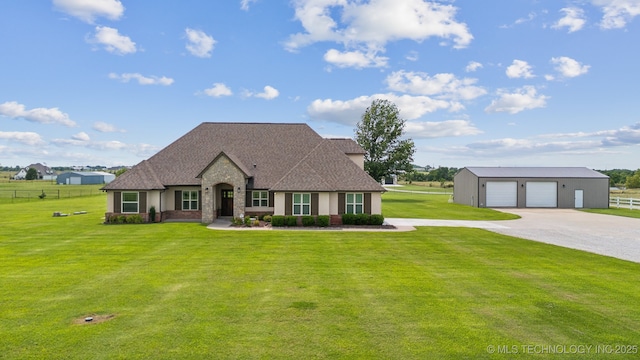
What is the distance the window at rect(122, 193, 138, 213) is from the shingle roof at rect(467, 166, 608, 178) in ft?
119

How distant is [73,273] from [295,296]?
28.8 ft

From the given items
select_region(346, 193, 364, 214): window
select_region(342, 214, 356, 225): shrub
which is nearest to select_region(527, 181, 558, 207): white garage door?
select_region(346, 193, 364, 214): window

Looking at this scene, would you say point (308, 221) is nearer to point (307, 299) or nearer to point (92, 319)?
point (307, 299)

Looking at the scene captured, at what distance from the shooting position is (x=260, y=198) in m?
29.3

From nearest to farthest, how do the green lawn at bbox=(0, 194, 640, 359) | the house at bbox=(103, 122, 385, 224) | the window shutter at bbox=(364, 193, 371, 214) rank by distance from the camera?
the green lawn at bbox=(0, 194, 640, 359), the house at bbox=(103, 122, 385, 224), the window shutter at bbox=(364, 193, 371, 214)

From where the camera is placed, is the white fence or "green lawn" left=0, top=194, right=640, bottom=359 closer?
"green lawn" left=0, top=194, right=640, bottom=359

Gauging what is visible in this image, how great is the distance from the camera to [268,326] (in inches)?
348

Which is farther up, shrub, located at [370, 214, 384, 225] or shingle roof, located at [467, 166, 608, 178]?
shingle roof, located at [467, 166, 608, 178]

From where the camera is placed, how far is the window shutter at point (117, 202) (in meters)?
27.9

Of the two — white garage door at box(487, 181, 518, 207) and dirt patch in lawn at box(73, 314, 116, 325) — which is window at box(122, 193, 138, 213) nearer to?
dirt patch in lawn at box(73, 314, 116, 325)

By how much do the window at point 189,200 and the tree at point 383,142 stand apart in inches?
1220

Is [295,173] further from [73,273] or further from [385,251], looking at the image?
[73,273]

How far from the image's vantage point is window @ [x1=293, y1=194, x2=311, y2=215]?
1059 inches

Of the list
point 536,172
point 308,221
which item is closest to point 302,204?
point 308,221
